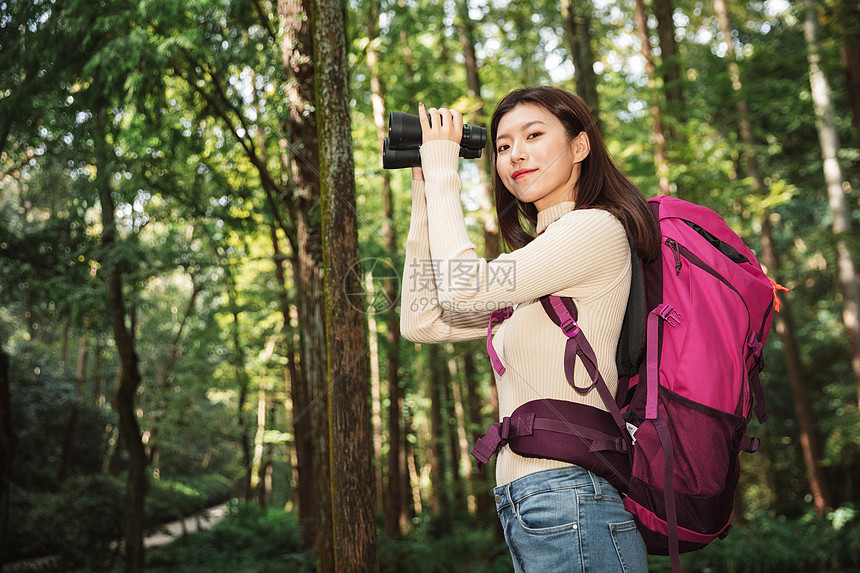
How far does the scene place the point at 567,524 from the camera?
1401 millimetres

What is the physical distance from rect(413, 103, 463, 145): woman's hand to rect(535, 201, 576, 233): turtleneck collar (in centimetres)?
33

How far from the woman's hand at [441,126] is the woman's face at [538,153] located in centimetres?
13

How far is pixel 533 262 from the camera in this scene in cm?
150

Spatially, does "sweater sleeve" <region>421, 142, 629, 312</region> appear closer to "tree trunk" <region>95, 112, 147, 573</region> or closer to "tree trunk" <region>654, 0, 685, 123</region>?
"tree trunk" <region>654, 0, 685, 123</region>

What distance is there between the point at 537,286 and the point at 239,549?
15.3m

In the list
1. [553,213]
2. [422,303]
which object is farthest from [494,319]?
[553,213]

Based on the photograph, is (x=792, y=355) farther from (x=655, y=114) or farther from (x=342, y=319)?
(x=342, y=319)

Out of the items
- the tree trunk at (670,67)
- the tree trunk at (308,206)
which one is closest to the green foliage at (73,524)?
the tree trunk at (308,206)

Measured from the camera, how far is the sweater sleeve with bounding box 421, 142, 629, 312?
150 centimetres

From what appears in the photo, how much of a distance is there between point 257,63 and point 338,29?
9.77 feet

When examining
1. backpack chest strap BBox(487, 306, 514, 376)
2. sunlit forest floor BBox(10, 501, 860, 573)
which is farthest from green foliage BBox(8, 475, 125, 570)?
backpack chest strap BBox(487, 306, 514, 376)

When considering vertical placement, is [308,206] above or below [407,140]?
above

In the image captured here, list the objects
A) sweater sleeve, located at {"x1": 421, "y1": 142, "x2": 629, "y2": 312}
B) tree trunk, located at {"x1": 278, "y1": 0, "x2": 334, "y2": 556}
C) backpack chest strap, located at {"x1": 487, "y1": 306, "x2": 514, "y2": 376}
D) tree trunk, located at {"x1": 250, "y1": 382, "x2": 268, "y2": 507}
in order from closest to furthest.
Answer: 1. sweater sleeve, located at {"x1": 421, "y1": 142, "x2": 629, "y2": 312}
2. backpack chest strap, located at {"x1": 487, "y1": 306, "x2": 514, "y2": 376}
3. tree trunk, located at {"x1": 278, "y1": 0, "x2": 334, "y2": 556}
4. tree trunk, located at {"x1": 250, "y1": 382, "x2": 268, "y2": 507}

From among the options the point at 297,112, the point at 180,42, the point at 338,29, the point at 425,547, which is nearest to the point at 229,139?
the point at 180,42
